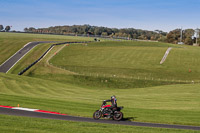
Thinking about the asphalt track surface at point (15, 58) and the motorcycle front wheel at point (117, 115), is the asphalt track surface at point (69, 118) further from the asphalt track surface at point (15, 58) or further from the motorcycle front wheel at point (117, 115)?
the asphalt track surface at point (15, 58)

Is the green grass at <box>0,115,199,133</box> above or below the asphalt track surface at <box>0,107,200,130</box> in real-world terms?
above

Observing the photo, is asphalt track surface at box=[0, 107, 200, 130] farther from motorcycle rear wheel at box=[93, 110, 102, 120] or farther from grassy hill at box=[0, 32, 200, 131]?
grassy hill at box=[0, 32, 200, 131]

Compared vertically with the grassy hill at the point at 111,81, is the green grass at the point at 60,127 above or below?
above

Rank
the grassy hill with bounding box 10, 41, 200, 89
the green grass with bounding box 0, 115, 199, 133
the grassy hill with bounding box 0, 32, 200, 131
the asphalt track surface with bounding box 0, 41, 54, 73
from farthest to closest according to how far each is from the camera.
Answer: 1. the asphalt track surface with bounding box 0, 41, 54, 73
2. the grassy hill with bounding box 10, 41, 200, 89
3. the grassy hill with bounding box 0, 32, 200, 131
4. the green grass with bounding box 0, 115, 199, 133

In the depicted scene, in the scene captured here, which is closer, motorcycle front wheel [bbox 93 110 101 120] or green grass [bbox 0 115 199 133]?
green grass [bbox 0 115 199 133]

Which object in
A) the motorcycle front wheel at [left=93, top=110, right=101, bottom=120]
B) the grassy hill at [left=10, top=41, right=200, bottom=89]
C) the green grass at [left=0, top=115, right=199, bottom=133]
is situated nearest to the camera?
the green grass at [left=0, top=115, right=199, bottom=133]

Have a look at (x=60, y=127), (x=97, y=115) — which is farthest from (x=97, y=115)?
(x=60, y=127)

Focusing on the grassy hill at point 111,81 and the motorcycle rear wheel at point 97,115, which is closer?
the motorcycle rear wheel at point 97,115

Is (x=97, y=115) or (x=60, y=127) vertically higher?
(x=60, y=127)

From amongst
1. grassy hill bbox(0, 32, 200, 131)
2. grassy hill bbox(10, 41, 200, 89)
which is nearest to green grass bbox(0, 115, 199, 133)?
grassy hill bbox(0, 32, 200, 131)

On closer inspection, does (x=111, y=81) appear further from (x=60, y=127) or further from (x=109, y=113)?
(x=60, y=127)

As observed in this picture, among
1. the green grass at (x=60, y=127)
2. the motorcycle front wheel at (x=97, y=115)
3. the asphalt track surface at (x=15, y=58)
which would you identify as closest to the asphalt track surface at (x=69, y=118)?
the motorcycle front wheel at (x=97, y=115)

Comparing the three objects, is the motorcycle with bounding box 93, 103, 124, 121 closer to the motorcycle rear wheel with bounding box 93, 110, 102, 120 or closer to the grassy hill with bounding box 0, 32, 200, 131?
the motorcycle rear wheel with bounding box 93, 110, 102, 120

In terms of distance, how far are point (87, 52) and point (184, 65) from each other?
3509cm
